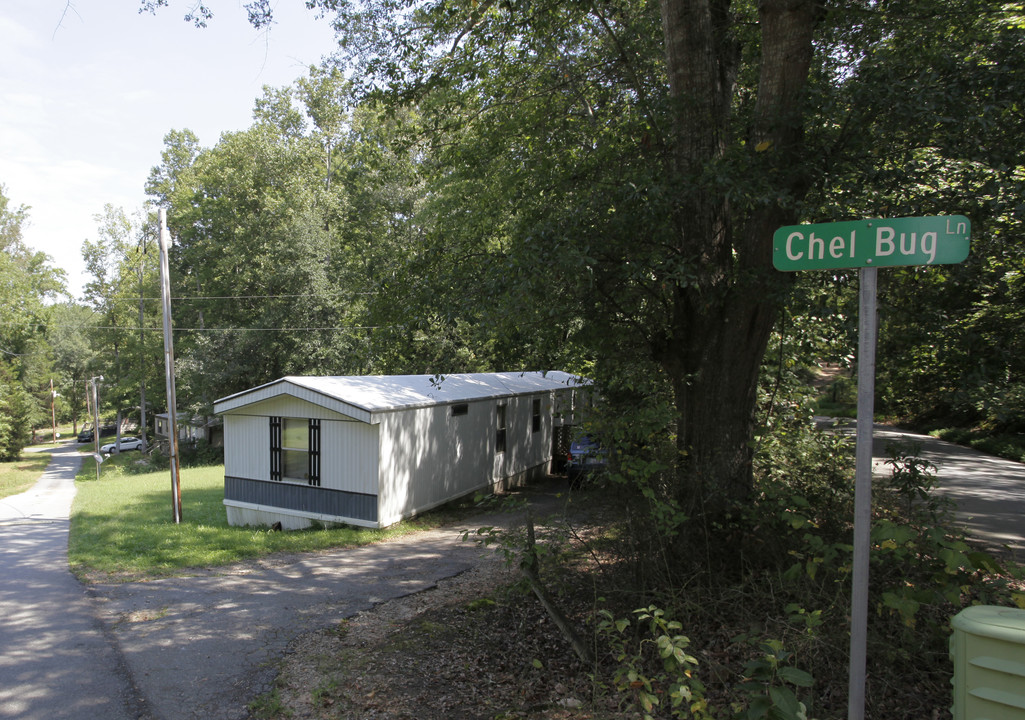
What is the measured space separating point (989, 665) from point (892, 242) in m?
1.51

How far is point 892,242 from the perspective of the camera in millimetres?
2381

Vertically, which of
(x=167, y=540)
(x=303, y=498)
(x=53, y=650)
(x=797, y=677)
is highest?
(x=797, y=677)

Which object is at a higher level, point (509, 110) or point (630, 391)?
point (509, 110)

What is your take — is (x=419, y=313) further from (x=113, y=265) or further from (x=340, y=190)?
(x=113, y=265)

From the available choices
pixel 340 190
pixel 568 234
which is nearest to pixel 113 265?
pixel 340 190

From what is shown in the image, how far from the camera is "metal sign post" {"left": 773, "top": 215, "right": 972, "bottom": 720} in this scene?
7.43 feet

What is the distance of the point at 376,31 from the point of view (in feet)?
27.1

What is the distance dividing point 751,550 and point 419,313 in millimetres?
3868

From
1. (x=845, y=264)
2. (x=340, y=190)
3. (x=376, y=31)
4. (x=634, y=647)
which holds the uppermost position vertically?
(x=340, y=190)

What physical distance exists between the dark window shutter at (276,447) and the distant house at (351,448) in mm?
20

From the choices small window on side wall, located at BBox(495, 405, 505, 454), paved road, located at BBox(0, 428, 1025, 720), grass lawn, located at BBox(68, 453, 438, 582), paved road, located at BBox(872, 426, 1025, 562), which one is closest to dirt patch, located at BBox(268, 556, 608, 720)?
paved road, located at BBox(0, 428, 1025, 720)

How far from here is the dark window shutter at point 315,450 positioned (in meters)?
12.0

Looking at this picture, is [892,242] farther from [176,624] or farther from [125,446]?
[125,446]

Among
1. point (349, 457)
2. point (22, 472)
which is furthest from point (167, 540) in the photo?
point (22, 472)
